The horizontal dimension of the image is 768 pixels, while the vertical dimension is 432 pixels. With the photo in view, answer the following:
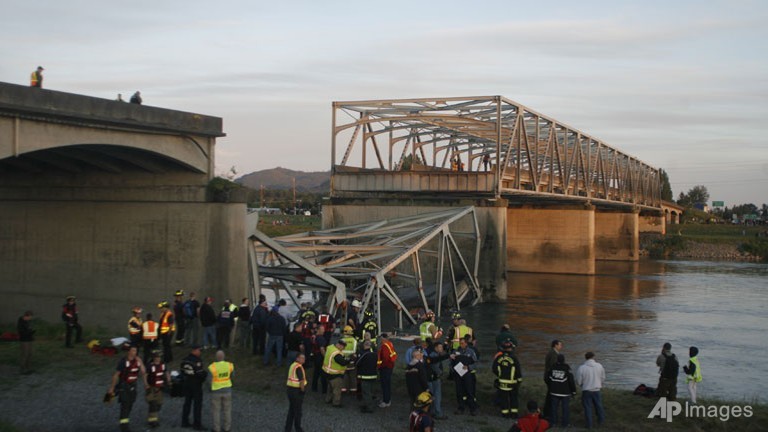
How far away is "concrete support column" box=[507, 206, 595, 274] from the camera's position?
207 ft

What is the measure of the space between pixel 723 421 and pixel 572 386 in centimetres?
283

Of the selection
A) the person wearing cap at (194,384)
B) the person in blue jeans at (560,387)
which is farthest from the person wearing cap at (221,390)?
the person in blue jeans at (560,387)

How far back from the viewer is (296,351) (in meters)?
17.0

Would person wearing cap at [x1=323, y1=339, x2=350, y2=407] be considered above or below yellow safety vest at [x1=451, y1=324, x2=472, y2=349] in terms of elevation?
below

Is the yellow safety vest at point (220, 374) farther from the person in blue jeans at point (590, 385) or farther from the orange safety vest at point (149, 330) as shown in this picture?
the person in blue jeans at point (590, 385)

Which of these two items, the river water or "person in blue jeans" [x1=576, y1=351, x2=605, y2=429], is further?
the river water

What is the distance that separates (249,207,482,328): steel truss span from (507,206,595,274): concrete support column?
70.5ft

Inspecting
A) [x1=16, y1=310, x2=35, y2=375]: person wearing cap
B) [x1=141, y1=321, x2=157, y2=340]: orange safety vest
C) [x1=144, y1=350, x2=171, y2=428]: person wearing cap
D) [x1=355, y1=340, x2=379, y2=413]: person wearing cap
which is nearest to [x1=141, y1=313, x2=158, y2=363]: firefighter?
[x1=141, y1=321, x2=157, y2=340]: orange safety vest

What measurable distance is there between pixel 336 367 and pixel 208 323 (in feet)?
19.8

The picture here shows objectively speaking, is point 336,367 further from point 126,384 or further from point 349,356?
point 126,384

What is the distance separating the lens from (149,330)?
18.6 meters

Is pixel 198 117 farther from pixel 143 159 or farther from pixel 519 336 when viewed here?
pixel 519 336

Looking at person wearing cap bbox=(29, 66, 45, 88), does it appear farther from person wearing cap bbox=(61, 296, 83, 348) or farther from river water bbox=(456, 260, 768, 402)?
river water bbox=(456, 260, 768, 402)

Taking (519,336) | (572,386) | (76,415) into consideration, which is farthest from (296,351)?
(519,336)
